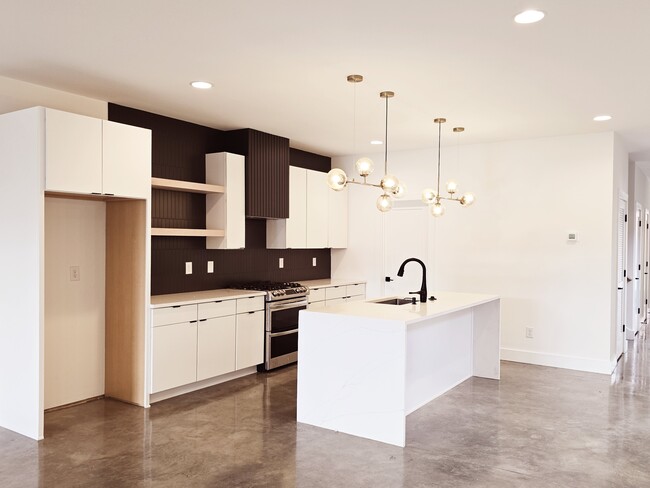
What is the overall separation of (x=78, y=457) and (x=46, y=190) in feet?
5.96

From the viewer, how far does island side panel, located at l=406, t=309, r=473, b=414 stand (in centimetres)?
428

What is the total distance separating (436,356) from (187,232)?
2.58 m

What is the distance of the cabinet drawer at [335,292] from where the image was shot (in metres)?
6.60

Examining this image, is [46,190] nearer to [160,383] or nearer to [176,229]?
[176,229]

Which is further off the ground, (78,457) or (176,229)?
(176,229)

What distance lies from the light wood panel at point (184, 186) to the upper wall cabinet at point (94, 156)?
340mm

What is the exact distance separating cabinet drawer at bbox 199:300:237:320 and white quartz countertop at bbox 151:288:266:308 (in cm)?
5

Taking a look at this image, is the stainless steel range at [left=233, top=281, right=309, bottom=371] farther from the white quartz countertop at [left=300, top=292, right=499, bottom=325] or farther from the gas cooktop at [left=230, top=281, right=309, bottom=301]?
the white quartz countertop at [left=300, top=292, right=499, bottom=325]

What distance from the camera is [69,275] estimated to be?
4.40 metres

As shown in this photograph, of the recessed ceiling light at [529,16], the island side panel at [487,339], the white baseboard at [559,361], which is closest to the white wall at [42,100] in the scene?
the recessed ceiling light at [529,16]

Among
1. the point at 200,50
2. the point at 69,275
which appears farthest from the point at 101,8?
the point at 69,275

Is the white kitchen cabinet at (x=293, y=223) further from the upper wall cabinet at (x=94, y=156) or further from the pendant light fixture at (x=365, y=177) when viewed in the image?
the upper wall cabinet at (x=94, y=156)

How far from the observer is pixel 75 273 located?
14.6 feet

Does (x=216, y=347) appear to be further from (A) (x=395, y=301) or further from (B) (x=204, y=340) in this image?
(A) (x=395, y=301)
